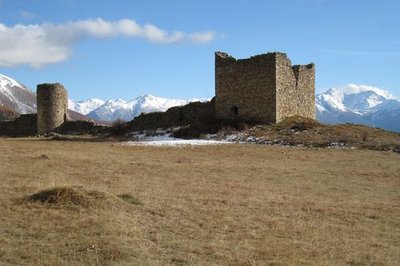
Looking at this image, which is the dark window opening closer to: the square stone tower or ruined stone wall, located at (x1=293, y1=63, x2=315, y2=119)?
the square stone tower

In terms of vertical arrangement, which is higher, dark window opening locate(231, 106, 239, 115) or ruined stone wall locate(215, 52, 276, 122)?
ruined stone wall locate(215, 52, 276, 122)

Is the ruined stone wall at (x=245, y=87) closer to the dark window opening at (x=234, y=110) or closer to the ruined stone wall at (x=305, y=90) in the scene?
the dark window opening at (x=234, y=110)

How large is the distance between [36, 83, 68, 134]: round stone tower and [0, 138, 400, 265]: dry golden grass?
28095mm

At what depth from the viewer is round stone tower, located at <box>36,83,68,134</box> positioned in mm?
47781

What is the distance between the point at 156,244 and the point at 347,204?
672 centimetres

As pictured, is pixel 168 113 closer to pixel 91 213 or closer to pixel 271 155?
pixel 271 155

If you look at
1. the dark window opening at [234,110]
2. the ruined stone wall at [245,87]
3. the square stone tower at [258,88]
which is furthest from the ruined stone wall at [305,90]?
the dark window opening at [234,110]

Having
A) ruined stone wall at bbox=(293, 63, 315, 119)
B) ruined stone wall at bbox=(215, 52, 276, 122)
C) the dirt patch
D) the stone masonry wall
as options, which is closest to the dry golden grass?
the dirt patch

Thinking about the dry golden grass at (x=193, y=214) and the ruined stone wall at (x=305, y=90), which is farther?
the ruined stone wall at (x=305, y=90)

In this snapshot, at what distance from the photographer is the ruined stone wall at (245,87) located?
125 ft

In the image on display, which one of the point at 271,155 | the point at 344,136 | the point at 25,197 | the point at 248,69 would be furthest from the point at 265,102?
the point at 25,197

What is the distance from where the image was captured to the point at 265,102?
38.4 metres

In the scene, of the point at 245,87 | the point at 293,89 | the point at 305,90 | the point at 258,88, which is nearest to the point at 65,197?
the point at 258,88

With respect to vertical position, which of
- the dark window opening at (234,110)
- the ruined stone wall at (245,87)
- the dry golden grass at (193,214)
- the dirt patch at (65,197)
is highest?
the ruined stone wall at (245,87)
